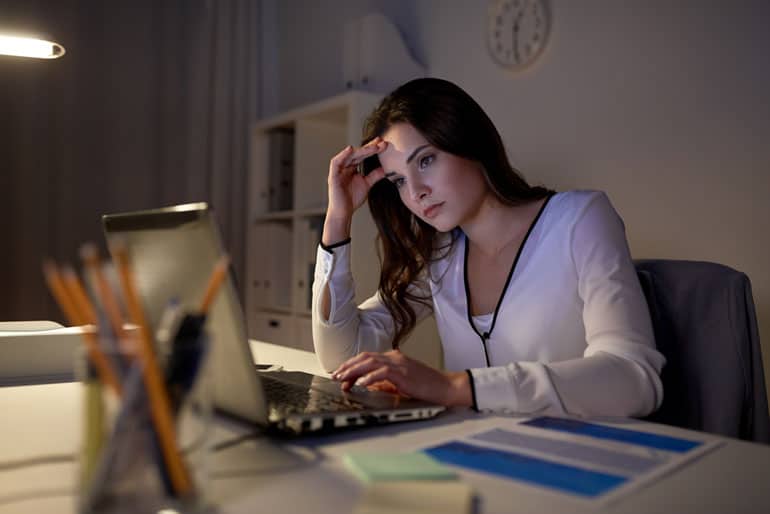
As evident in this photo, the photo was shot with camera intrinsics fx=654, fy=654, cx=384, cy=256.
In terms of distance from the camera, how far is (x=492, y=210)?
146cm

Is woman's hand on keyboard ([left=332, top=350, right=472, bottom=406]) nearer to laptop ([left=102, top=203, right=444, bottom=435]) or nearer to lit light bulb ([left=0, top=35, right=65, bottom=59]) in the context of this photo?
laptop ([left=102, top=203, right=444, bottom=435])

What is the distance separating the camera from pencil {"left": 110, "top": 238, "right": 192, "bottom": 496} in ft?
1.38

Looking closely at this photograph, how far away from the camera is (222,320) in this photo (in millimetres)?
638

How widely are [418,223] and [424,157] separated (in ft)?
0.86

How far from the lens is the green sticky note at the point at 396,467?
1.88 ft

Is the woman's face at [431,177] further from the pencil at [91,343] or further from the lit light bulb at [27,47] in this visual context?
the pencil at [91,343]

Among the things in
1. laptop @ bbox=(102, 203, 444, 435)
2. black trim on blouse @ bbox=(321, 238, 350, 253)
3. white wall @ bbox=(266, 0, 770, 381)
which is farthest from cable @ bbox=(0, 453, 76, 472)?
white wall @ bbox=(266, 0, 770, 381)

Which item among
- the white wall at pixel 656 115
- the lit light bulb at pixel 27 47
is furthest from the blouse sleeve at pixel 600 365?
the lit light bulb at pixel 27 47

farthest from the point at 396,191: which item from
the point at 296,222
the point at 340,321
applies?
the point at 296,222

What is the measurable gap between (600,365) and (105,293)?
687mm

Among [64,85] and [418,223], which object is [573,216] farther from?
[64,85]

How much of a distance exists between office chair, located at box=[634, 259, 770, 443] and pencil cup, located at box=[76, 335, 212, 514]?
0.97 m

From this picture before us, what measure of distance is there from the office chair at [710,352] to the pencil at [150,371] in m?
1.00

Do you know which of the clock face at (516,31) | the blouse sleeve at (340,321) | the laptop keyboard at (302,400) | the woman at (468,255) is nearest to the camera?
the laptop keyboard at (302,400)
